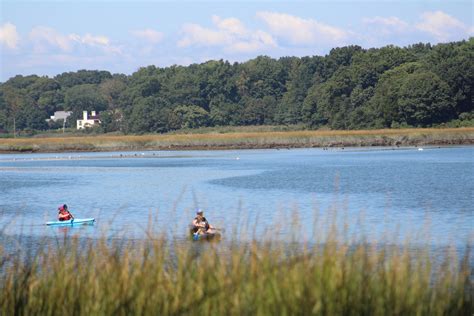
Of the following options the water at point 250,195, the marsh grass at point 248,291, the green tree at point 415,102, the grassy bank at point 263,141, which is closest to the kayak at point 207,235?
the water at point 250,195

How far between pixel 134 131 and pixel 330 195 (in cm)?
13248

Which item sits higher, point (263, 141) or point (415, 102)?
point (415, 102)

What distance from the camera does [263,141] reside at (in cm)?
12769

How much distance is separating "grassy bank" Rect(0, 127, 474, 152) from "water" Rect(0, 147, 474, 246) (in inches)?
800

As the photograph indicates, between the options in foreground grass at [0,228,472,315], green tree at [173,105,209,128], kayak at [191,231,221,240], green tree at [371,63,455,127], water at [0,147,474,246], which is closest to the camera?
foreground grass at [0,228,472,315]

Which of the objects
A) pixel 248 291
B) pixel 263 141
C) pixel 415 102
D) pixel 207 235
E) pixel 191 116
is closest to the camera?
pixel 248 291

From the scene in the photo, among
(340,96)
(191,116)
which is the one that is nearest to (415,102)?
(340,96)

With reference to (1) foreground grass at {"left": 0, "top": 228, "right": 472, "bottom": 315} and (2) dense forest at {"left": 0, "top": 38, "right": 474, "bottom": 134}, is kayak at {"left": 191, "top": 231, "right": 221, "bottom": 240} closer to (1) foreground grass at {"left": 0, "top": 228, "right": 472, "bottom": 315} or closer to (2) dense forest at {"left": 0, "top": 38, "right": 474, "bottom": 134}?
(1) foreground grass at {"left": 0, "top": 228, "right": 472, "bottom": 315}

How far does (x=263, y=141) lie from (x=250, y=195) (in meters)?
75.5

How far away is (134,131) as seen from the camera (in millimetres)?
181375

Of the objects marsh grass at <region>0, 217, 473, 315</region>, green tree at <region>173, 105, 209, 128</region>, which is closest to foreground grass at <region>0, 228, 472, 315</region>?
marsh grass at <region>0, 217, 473, 315</region>

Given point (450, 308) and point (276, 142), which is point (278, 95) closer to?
point (276, 142)

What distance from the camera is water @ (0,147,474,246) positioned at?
1330 inches

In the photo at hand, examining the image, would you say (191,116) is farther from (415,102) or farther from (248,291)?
(248,291)
